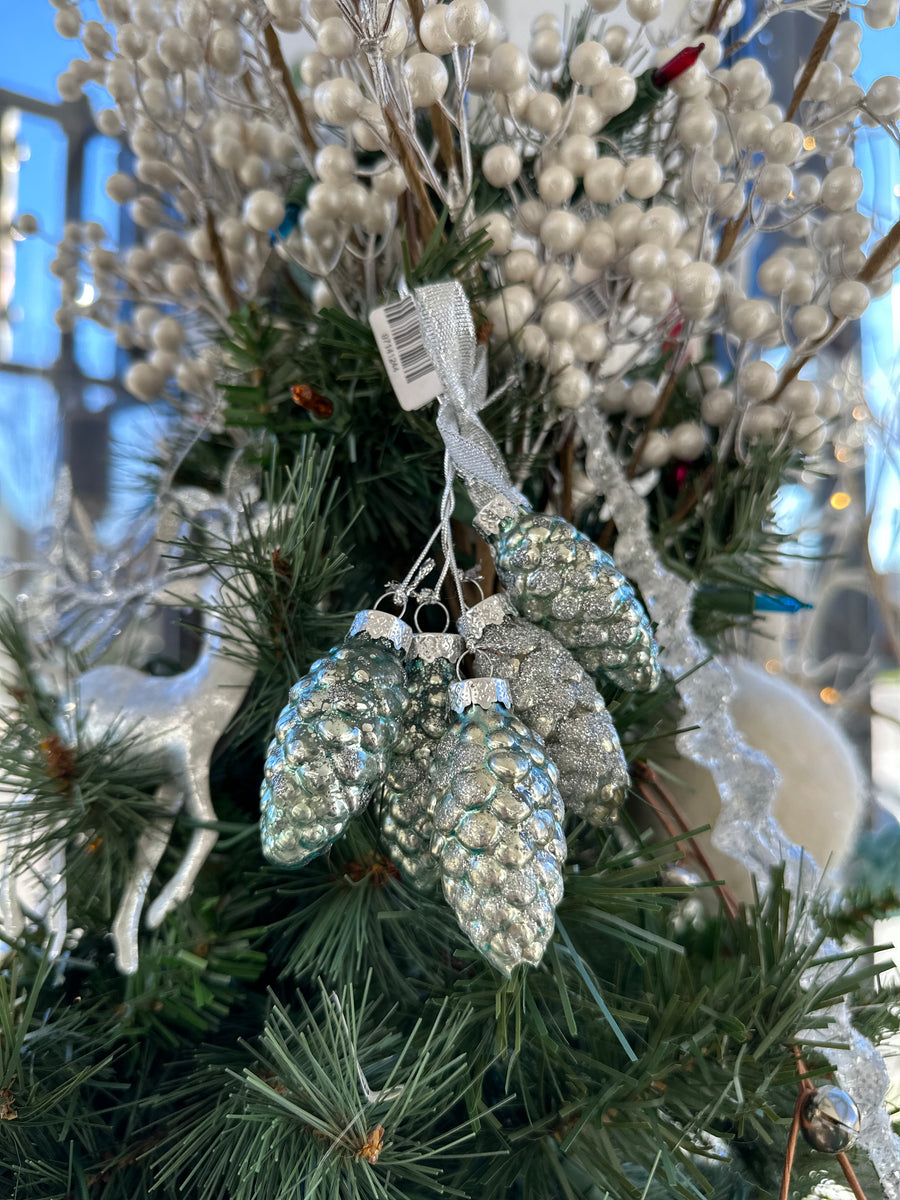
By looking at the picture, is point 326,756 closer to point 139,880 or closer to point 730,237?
point 139,880

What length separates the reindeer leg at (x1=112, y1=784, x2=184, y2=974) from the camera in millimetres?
323

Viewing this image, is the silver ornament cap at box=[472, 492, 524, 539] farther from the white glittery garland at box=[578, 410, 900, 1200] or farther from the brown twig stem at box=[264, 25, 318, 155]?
the brown twig stem at box=[264, 25, 318, 155]

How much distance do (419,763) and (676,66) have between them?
0.30 m

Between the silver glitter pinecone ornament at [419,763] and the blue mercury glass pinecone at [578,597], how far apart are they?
3 centimetres

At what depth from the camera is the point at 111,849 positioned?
13.2 inches

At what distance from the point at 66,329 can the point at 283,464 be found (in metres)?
0.21

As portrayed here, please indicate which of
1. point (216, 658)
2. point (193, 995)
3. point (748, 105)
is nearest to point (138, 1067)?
point (193, 995)

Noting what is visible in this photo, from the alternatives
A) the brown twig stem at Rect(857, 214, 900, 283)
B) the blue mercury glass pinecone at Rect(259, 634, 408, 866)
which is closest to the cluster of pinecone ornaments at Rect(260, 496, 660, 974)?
the blue mercury glass pinecone at Rect(259, 634, 408, 866)

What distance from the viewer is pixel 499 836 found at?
218 millimetres

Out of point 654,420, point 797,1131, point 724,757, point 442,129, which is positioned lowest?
point 797,1131

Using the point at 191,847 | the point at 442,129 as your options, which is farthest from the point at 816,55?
the point at 191,847

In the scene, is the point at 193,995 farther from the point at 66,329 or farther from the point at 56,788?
the point at 66,329

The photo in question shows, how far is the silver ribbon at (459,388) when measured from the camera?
0.30 m

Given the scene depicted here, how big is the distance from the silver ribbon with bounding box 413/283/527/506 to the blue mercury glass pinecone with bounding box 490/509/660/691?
3 cm
